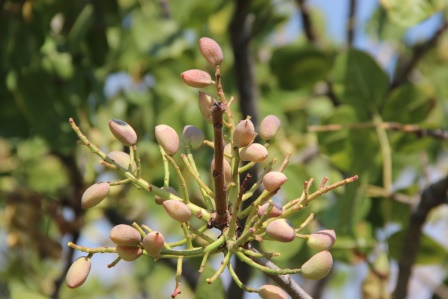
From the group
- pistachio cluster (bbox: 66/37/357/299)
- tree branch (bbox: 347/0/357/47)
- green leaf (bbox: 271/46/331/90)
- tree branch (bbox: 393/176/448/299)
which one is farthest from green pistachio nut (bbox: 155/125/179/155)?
tree branch (bbox: 347/0/357/47)

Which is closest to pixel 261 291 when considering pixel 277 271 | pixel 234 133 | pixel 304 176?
pixel 277 271

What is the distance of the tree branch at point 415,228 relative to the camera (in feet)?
3.74

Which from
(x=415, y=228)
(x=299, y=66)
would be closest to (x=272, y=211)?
(x=415, y=228)

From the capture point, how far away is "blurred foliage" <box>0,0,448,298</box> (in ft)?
4.58

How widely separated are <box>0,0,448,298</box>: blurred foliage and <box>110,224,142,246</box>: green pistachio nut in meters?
0.29

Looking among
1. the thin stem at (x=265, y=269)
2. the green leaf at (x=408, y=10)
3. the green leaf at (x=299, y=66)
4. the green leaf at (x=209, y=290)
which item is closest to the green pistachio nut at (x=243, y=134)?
the thin stem at (x=265, y=269)

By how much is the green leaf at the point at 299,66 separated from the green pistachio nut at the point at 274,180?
3.28ft

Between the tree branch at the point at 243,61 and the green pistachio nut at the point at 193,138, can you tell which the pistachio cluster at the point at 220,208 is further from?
the tree branch at the point at 243,61

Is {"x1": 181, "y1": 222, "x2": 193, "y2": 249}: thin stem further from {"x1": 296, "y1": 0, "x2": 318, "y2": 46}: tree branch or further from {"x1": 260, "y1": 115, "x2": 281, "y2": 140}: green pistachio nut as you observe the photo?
{"x1": 296, "y1": 0, "x2": 318, "y2": 46}: tree branch

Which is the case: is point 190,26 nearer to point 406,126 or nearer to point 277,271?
point 406,126

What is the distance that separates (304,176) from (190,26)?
621 millimetres

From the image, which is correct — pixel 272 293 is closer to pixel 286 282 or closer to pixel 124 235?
pixel 286 282

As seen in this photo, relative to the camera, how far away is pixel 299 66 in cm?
174

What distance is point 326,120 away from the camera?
1400 millimetres
